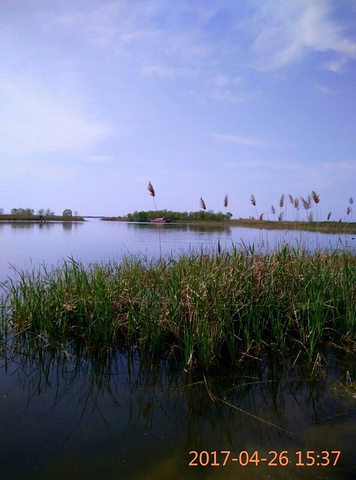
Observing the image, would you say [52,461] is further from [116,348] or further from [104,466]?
[116,348]

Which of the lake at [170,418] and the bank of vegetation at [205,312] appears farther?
the bank of vegetation at [205,312]

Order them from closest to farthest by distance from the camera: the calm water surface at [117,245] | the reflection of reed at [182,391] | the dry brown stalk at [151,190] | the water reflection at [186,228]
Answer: the reflection of reed at [182,391] → the dry brown stalk at [151,190] → the calm water surface at [117,245] → the water reflection at [186,228]

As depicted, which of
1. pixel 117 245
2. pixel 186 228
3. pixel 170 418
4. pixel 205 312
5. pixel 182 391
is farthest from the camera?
pixel 186 228

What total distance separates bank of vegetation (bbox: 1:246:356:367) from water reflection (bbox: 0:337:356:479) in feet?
0.86

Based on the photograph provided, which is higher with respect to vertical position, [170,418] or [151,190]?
[151,190]

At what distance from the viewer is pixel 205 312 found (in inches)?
154

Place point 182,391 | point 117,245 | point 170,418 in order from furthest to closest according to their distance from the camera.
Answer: point 117,245, point 182,391, point 170,418

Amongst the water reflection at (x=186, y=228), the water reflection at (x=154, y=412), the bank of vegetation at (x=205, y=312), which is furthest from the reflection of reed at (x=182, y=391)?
the water reflection at (x=186, y=228)

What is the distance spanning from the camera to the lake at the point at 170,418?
242cm
